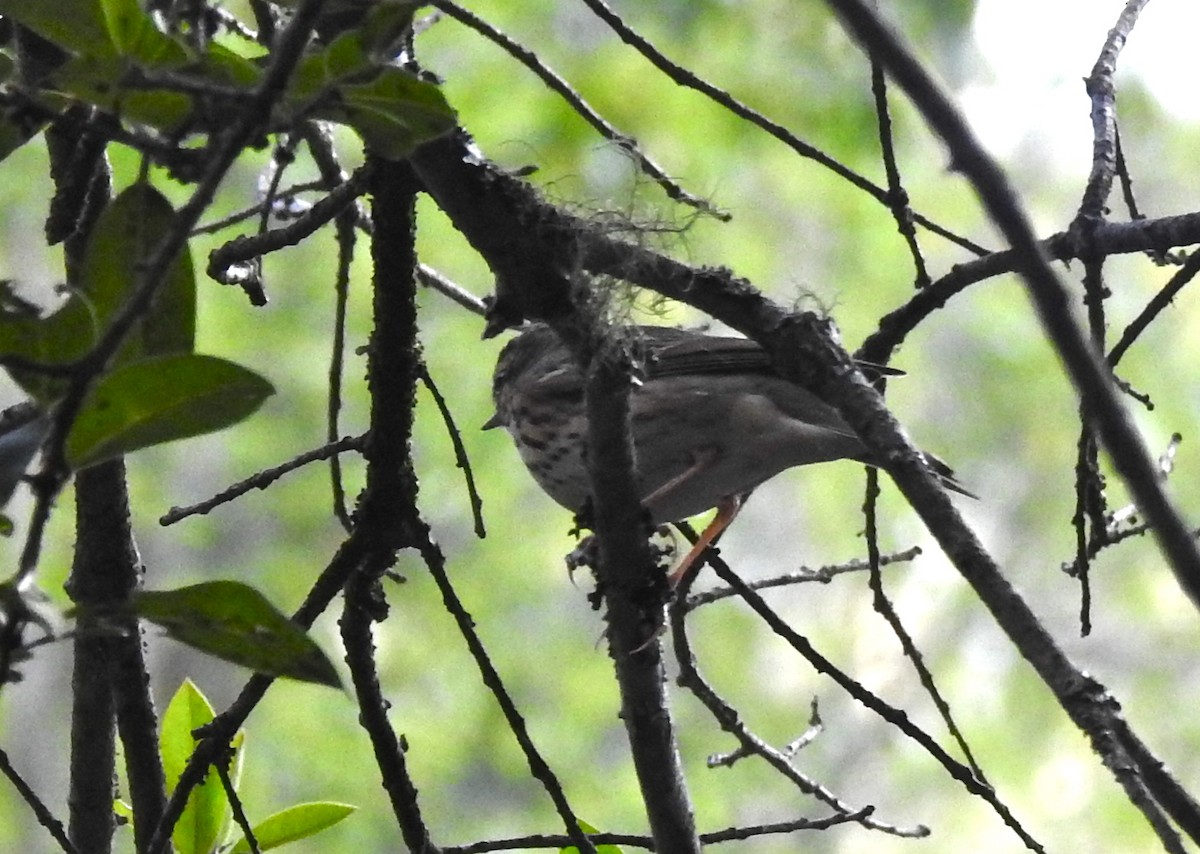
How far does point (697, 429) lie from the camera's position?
310 centimetres

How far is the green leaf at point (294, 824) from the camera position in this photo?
78.7 inches

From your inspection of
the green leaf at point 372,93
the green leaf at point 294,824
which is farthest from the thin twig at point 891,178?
the green leaf at point 294,824

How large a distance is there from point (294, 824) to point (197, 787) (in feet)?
0.48

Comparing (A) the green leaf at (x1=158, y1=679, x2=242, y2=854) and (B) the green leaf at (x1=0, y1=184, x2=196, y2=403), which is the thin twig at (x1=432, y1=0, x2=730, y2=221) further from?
(A) the green leaf at (x1=158, y1=679, x2=242, y2=854)

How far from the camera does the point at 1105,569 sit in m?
11.1

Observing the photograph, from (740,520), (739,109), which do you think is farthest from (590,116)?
(740,520)

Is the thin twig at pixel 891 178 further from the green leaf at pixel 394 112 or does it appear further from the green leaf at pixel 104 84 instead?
the green leaf at pixel 104 84

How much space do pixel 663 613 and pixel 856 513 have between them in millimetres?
7622

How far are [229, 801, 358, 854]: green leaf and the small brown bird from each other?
3.55 feet

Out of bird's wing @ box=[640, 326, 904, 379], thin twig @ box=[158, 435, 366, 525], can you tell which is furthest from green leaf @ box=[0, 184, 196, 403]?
bird's wing @ box=[640, 326, 904, 379]

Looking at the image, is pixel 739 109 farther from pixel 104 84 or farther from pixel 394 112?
pixel 104 84

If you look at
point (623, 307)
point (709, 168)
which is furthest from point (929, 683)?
point (709, 168)

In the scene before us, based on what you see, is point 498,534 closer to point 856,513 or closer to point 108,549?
point 856,513

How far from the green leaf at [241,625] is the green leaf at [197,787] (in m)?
0.90
